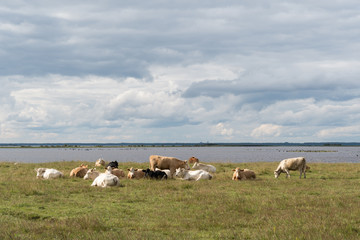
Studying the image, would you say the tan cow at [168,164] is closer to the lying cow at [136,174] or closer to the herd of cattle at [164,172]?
the herd of cattle at [164,172]

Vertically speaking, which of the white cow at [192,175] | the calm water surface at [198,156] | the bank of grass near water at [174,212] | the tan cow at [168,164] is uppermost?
the tan cow at [168,164]

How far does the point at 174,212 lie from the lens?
11.5 m

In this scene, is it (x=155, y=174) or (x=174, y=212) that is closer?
(x=174, y=212)

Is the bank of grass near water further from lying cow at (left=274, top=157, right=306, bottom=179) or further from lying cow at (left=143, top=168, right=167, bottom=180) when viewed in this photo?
lying cow at (left=274, top=157, right=306, bottom=179)

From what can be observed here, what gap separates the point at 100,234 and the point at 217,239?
2.70 meters

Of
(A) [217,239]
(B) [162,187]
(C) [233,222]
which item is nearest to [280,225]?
(C) [233,222]

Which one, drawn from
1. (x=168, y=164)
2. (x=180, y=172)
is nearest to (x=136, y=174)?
(x=180, y=172)

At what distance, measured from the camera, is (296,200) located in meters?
13.4

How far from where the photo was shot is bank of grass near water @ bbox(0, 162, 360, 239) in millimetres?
8812

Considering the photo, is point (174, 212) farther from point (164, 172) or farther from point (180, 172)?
point (180, 172)

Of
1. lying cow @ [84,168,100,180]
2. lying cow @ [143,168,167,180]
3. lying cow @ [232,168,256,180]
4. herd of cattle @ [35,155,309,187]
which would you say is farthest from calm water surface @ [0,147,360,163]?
lying cow @ [84,168,100,180]

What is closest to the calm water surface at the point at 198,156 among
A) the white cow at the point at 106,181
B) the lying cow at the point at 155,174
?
the lying cow at the point at 155,174

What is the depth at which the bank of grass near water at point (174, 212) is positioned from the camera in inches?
347

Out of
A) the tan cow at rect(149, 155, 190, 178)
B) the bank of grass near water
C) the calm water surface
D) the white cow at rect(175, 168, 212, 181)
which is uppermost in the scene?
the tan cow at rect(149, 155, 190, 178)
